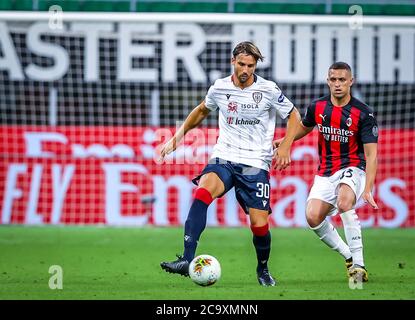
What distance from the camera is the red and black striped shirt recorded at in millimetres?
8469

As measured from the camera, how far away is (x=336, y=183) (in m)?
8.77

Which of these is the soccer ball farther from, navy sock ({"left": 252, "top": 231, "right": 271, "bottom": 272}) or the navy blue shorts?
the navy blue shorts

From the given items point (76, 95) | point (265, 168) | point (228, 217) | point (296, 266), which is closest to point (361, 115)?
point (265, 168)

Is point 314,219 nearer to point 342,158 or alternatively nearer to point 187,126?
point 342,158

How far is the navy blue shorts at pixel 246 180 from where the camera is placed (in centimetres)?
815

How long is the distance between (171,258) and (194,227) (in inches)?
121

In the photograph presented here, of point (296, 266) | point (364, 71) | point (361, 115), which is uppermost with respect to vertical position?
point (364, 71)

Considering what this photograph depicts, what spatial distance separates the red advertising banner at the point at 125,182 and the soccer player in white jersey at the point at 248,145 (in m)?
6.72

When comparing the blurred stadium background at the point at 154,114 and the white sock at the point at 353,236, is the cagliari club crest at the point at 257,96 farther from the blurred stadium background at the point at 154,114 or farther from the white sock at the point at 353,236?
the blurred stadium background at the point at 154,114

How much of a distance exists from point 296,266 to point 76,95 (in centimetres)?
793

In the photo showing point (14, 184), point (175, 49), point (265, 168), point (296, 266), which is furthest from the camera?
point (175, 49)

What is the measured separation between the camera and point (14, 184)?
15.1m

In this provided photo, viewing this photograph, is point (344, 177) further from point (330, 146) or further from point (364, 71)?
point (364, 71)

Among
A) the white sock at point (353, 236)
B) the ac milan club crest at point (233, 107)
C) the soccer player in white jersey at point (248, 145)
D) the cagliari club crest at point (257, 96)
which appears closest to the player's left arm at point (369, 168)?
the white sock at point (353, 236)
